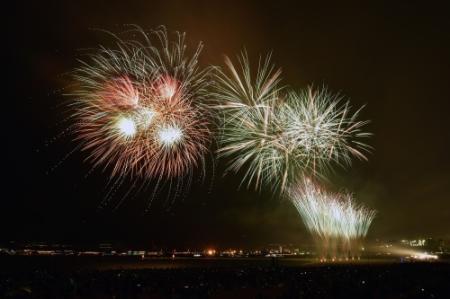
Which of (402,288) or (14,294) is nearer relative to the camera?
(14,294)

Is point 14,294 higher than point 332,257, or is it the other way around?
point 332,257

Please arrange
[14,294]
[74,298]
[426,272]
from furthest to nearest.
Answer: [426,272]
[74,298]
[14,294]

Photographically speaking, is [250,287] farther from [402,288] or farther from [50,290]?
[50,290]

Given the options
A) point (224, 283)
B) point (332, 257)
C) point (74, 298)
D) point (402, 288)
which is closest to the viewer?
point (74, 298)

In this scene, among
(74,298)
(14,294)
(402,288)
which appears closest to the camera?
(14,294)

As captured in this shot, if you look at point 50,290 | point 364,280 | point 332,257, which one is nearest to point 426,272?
point 364,280

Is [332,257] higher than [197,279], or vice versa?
[332,257]

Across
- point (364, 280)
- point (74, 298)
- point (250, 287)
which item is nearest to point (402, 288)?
point (364, 280)

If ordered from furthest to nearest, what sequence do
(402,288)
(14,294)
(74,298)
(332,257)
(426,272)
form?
(332,257), (426,272), (402,288), (74,298), (14,294)

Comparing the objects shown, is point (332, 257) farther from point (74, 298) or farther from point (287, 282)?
point (74, 298)
